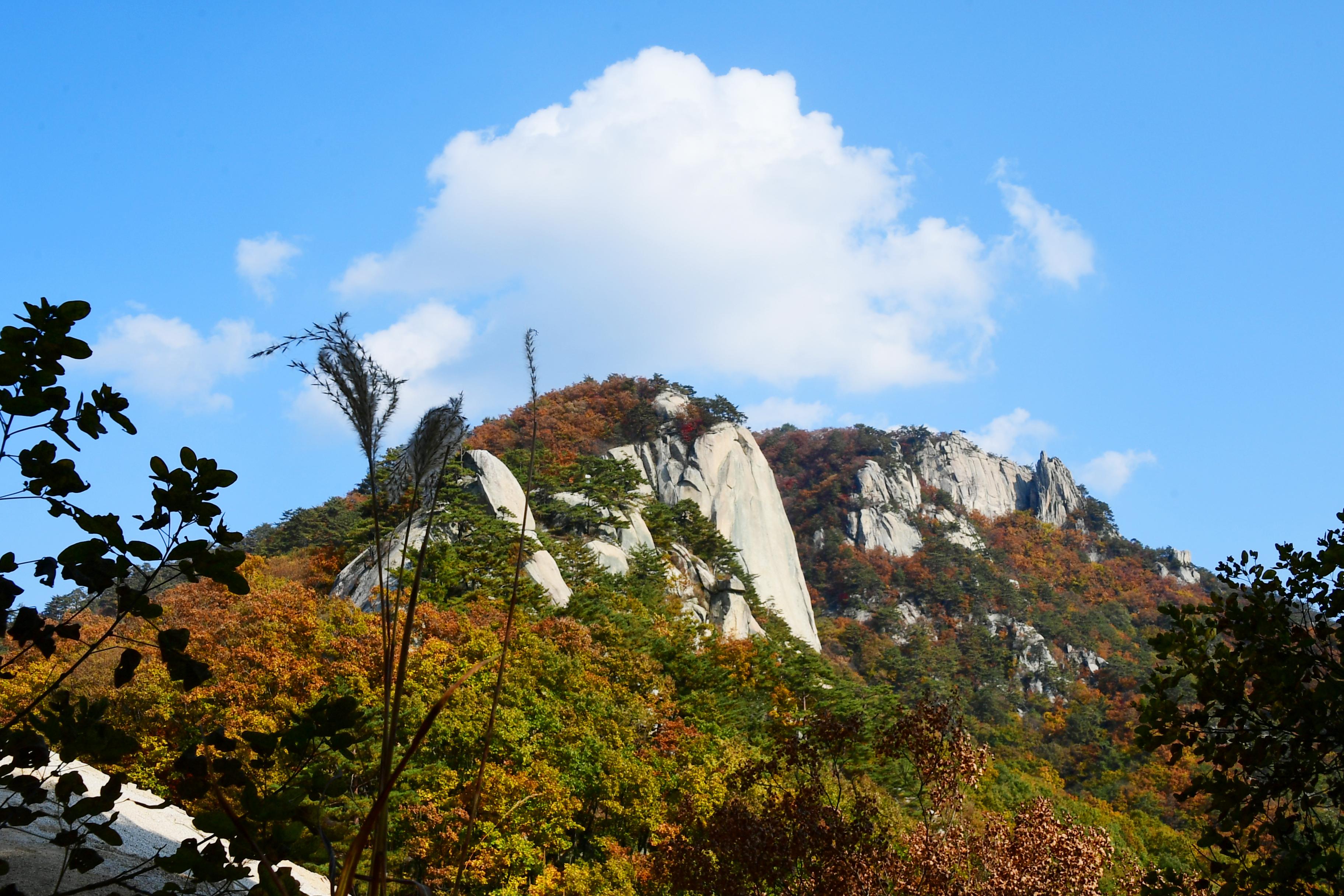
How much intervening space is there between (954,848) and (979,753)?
0.56 meters

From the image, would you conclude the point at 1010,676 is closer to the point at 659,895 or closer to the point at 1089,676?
the point at 1089,676

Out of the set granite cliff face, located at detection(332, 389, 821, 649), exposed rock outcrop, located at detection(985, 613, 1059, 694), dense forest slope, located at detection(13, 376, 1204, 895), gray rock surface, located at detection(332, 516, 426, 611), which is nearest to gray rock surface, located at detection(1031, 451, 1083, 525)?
dense forest slope, located at detection(13, 376, 1204, 895)

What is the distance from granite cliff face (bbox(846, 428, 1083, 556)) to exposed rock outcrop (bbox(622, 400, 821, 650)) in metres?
18.3

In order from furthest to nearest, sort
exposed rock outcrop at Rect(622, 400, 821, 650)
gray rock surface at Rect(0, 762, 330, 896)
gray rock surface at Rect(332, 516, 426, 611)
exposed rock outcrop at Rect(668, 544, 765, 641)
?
exposed rock outcrop at Rect(622, 400, 821, 650) < exposed rock outcrop at Rect(668, 544, 765, 641) < gray rock surface at Rect(332, 516, 426, 611) < gray rock surface at Rect(0, 762, 330, 896)

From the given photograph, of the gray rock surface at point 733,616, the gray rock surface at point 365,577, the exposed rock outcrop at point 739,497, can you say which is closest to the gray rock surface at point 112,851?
the gray rock surface at point 365,577

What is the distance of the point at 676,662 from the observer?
61.3 feet

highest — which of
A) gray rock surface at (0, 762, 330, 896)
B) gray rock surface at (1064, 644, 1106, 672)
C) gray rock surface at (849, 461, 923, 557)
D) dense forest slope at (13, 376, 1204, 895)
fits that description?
gray rock surface at (849, 461, 923, 557)

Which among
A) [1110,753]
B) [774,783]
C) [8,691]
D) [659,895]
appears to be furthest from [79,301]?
[1110,753]

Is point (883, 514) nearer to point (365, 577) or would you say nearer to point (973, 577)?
point (973, 577)

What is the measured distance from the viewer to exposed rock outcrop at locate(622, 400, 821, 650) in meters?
36.6

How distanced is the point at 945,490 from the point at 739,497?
33161 mm

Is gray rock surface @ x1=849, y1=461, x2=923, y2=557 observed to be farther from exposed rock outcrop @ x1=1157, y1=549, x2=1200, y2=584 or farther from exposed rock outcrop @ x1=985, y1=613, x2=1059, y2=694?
exposed rock outcrop @ x1=1157, y1=549, x2=1200, y2=584

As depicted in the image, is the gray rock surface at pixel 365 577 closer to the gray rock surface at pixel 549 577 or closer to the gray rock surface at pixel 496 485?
the gray rock surface at pixel 549 577

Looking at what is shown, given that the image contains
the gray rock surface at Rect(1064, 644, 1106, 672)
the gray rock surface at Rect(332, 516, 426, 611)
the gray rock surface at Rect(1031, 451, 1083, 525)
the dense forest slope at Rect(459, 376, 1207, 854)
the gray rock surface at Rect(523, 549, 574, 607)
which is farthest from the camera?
the gray rock surface at Rect(1031, 451, 1083, 525)
